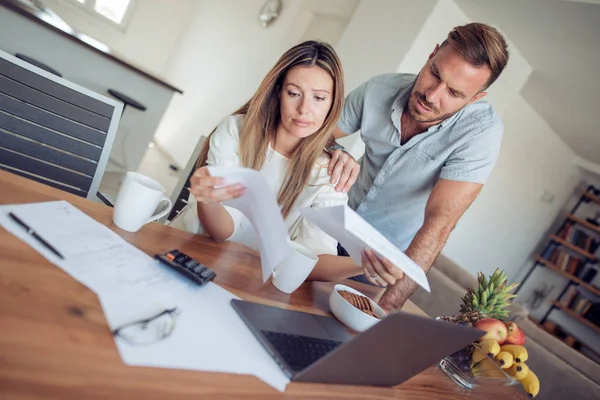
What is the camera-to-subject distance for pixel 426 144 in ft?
5.36

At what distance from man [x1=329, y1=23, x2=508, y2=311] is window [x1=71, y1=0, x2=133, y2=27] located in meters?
6.22

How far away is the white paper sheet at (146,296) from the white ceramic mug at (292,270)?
18 centimetres

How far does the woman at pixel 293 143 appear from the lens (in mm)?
1208

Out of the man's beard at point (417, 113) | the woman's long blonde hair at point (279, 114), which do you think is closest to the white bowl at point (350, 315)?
the woman's long blonde hair at point (279, 114)

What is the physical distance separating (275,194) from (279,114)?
27 cm

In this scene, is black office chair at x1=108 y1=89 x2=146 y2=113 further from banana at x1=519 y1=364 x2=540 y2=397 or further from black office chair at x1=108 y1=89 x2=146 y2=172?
banana at x1=519 y1=364 x2=540 y2=397

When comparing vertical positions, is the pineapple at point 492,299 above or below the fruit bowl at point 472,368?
above

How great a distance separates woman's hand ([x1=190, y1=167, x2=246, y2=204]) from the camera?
2.58 ft

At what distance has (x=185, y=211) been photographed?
1.35 meters

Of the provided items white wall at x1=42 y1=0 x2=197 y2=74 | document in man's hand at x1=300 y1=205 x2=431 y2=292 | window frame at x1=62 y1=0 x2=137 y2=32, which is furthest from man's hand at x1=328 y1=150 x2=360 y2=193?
window frame at x1=62 y1=0 x2=137 y2=32

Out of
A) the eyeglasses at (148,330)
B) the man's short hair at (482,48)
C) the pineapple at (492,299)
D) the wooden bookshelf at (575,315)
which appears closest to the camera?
the eyeglasses at (148,330)

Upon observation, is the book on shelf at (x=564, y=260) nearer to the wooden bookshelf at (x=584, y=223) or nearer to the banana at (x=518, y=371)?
the wooden bookshelf at (x=584, y=223)

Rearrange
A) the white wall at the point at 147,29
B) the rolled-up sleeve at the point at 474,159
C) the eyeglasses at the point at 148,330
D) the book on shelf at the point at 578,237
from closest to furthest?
the eyeglasses at the point at 148,330, the rolled-up sleeve at the point at 474,159, the book on shelf at the point at 578,237, the white wall at the point at 147,29

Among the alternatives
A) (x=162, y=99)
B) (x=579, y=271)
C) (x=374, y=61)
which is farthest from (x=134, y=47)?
(x=579, y=271)
